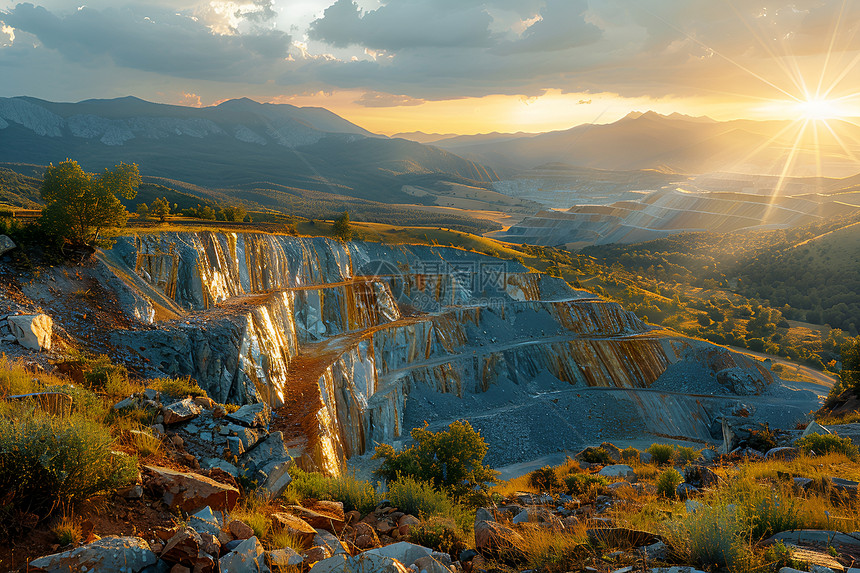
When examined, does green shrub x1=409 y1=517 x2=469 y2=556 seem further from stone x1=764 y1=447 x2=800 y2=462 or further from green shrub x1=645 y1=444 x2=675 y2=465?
green shrub x1=645 y1=444 x2=675 y2=465

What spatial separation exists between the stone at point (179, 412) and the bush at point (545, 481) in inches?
491

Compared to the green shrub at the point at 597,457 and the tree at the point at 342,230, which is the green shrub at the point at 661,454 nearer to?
the green shrub at the point at 597,457

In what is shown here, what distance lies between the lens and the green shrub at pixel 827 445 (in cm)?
1354

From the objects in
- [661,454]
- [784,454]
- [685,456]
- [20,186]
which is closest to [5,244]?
[661,454]

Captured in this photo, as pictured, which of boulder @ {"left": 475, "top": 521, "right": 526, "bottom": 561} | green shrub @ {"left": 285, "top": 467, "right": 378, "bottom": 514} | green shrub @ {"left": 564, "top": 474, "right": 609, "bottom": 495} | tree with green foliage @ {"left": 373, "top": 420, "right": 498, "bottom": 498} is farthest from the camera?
green shrub @ {"left": 564, "top": 474, "right": 609, "bottom": 495}

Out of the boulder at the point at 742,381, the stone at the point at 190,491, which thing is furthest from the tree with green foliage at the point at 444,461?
the boulder at the point at 742,381

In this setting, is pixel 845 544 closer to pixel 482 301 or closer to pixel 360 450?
pixel 360 450

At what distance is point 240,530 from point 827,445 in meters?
16.8

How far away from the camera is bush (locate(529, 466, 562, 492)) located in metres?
17.7

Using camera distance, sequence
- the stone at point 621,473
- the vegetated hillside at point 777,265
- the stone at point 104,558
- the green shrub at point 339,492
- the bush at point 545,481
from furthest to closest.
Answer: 1. the vegetated hillside at point 777,265
2. the bush at point 545,481
3. the stone at point 621,473
4. the green shrub at point 339,492
5. the stone at point 104,558

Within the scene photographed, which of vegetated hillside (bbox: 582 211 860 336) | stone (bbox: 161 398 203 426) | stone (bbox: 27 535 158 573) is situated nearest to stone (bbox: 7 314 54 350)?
stone (bbox: 161 398 203 426)

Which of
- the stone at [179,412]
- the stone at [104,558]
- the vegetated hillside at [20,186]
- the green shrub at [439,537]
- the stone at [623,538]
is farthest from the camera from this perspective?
the vegetated hillside at [20,186]

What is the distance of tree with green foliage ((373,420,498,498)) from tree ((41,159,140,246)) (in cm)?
1816

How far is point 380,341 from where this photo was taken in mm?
36094
